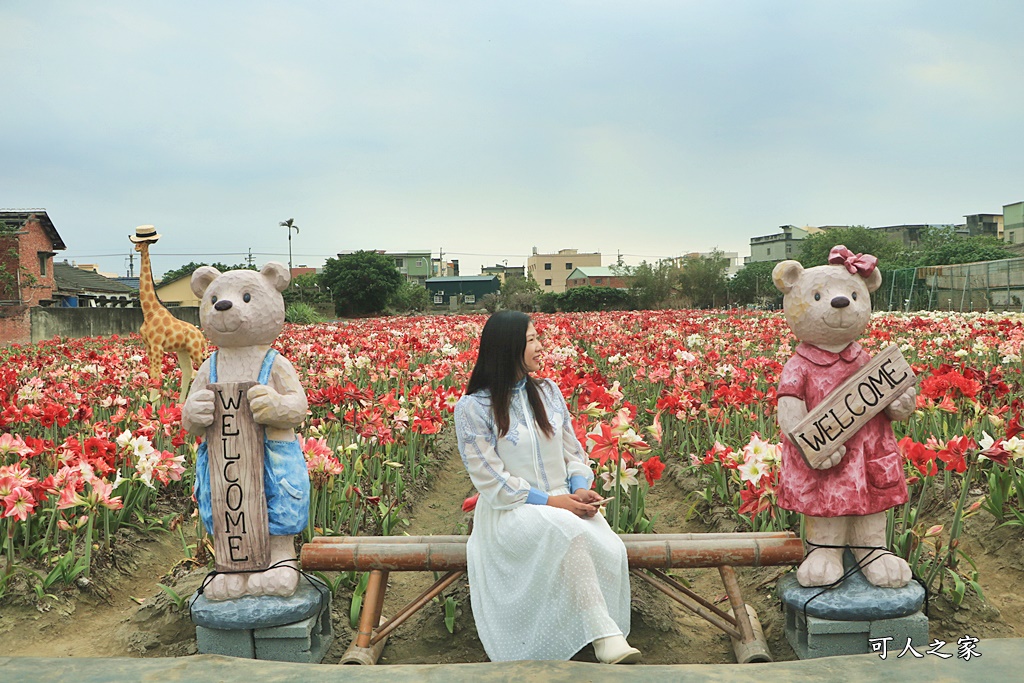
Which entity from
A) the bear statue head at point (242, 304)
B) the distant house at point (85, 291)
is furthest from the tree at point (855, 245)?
the bear statue head at point (242, 304)

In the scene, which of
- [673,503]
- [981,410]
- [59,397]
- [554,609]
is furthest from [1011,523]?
[59,397]

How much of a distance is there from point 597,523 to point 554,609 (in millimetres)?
392

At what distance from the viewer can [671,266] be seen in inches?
2072

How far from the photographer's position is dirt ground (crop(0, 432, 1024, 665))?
3.54m

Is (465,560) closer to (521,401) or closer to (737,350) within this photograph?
(521,401)

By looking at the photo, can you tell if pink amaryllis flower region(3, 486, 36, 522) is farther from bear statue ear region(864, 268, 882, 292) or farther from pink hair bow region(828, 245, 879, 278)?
bear statue ear region(864, 268, 882, 292)

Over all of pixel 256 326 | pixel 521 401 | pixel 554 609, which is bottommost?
pixel 554 609

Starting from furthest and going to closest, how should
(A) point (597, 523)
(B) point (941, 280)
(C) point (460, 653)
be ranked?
(B) point (941, 280) → (C) point (460, 653) → (A) point (597, 523)

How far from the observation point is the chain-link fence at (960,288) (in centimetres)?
2395

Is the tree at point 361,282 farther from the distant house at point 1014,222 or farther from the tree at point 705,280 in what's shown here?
the distant house at point 1014,222

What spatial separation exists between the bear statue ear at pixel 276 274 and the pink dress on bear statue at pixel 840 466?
6.91ft

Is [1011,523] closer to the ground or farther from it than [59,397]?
closer to the ground

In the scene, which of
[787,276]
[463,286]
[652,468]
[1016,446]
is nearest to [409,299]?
[463,286]

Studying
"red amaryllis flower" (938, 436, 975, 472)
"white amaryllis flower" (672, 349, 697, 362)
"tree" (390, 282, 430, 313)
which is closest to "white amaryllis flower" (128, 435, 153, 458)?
"red amaryllis flower" (938, 436, 975, 472)
